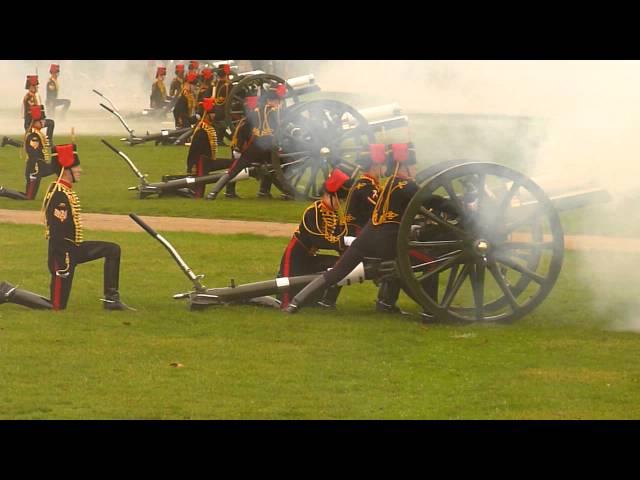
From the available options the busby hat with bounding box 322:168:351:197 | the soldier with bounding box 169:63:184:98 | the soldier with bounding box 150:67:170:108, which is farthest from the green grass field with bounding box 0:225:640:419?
the soldier with bounding box 150:67:170:108

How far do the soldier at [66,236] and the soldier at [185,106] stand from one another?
65.0ft

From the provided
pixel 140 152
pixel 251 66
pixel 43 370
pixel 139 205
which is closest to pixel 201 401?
pixel 43 370

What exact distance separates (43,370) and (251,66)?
25647mm

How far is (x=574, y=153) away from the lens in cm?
1339

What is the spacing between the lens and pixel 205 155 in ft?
74.2

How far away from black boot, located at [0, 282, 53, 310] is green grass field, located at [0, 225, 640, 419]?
121mm

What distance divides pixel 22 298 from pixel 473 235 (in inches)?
166

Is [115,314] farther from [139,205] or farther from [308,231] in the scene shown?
[139,205]

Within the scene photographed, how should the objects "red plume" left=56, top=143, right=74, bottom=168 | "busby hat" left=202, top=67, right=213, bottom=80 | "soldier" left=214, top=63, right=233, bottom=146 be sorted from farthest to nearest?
"busby hat" left=202, top=67, right=213, bottom=80 < "soldier" left=214, top=63, right=233, bottom=146 < "red plume" left=56, top=143, right=74, bottom=168

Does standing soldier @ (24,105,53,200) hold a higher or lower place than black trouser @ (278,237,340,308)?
lower

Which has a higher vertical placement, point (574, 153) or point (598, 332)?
point (574, 153)

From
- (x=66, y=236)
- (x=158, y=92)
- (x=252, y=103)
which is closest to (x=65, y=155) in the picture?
(x=66, y=236)

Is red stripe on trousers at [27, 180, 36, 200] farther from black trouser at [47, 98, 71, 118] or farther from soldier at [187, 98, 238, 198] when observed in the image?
black trouser at [47, 98, 71, 118]

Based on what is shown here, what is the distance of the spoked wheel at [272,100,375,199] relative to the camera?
67.8 feet
